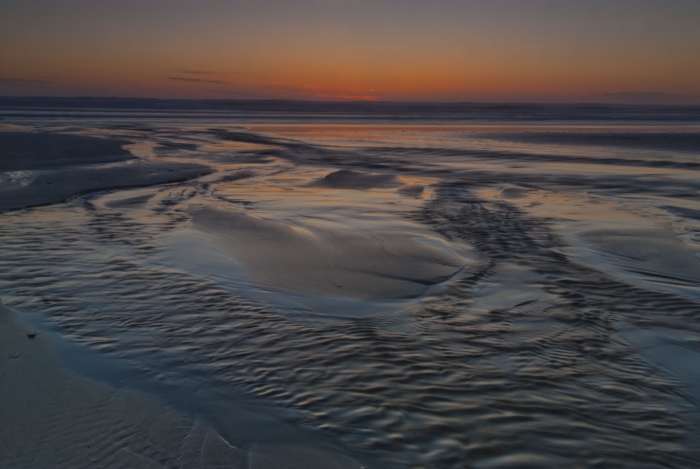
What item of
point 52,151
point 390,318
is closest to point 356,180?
point 390,318

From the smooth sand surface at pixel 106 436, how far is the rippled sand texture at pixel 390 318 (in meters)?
0.05

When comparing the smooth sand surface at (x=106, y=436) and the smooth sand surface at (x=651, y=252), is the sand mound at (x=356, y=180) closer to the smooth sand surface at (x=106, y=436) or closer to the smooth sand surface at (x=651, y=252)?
the smooth sand surface at (x=651, y=252)

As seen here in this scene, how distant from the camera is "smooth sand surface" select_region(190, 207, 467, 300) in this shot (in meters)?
5.10

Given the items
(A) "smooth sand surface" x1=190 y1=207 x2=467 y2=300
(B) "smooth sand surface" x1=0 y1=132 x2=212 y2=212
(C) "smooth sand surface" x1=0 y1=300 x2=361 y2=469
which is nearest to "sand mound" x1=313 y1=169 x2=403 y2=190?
(B) "smooth sand surface" x1=0 y1=132 x2=212 y2=212

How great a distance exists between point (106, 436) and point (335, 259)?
3529 millimetres

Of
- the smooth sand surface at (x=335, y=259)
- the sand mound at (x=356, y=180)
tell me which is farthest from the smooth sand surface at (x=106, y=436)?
the sand mound at (x=356, y=180)

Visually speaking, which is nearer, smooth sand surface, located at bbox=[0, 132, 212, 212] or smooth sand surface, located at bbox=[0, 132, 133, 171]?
smooth sand surface, located at bbox=[0, 132, 212, 212]

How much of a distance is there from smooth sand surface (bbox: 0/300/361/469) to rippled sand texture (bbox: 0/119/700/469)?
0.16 feet

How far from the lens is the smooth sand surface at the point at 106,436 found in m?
2.51

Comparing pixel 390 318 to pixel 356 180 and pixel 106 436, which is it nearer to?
pixel 106 436

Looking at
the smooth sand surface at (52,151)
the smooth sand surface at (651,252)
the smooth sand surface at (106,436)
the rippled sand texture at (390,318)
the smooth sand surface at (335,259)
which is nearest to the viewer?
the smooth sand surface at (106,436)

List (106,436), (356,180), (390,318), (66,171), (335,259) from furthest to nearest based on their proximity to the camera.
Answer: (66,171)
(356,180)
(335,259)
(390,318)
(106,436)

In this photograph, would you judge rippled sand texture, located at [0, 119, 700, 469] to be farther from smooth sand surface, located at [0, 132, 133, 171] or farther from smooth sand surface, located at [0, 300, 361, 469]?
smooth sand surface, located at [0, 132, 133, 171]

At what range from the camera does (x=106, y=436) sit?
267 centimetres
